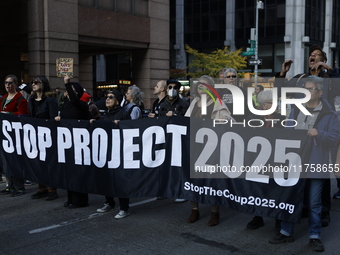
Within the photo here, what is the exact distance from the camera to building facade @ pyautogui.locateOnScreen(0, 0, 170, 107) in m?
17.5

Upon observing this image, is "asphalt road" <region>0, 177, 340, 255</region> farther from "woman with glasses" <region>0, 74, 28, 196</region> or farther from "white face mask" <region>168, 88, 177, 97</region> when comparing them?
"white face mask" <region>168, 88, 177, 97</region>

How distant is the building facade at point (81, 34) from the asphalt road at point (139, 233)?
455 inches

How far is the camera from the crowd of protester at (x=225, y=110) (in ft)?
16.5

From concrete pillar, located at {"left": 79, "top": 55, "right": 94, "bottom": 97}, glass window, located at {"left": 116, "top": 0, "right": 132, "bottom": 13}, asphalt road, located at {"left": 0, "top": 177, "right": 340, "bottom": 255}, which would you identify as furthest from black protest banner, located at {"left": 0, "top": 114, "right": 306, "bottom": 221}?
concrete pillar, located at {"left": 79, "top": 55, "right": 94, "bottom": 97}

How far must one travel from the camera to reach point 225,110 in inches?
237

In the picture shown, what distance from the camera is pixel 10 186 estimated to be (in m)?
8.23

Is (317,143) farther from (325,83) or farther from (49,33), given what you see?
(49,33)

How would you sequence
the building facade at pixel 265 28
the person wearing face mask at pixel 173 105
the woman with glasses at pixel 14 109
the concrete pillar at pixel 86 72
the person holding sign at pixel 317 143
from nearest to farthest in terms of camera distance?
the person holding sign at pixel 317 143 < the person wearing face mask at pixel 173 105 < the woman with glasses at pixel 14 109 < the concrete pillar at pixel 86 72 < the building facade at pixel 265 28

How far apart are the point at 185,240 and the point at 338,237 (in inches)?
76.0

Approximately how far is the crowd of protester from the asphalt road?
19 cm

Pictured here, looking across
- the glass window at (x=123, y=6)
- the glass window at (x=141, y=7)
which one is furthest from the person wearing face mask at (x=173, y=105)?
the glass window at (x=141, y=7)

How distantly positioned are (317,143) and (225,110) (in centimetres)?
143

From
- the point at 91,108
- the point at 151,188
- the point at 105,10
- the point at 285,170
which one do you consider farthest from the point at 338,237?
the point at 105,10

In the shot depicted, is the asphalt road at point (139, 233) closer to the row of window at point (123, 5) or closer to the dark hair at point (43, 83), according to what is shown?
the dark hair at point (43, 83)
